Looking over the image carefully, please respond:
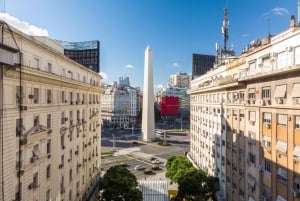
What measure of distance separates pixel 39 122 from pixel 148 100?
8087 cm

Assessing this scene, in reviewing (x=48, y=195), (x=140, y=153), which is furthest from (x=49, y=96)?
(x=140, y=153)

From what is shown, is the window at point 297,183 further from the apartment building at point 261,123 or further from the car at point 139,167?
the car at point 139,167

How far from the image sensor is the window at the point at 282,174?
74.9 ft

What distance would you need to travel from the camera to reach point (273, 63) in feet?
83.3

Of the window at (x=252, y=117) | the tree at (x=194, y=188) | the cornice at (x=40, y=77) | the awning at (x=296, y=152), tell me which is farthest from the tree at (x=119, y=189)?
the awning at (x=296, y=152)

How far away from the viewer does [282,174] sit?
23.2 m

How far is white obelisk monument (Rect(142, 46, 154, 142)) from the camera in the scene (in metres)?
100

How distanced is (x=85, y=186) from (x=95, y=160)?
817cm

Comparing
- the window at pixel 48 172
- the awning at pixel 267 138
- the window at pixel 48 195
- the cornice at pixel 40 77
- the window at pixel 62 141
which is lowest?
the window at pixel 48 195

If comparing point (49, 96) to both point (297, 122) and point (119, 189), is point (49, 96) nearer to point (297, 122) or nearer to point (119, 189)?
point (119, 189)

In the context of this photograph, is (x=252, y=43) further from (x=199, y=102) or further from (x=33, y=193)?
(x=33, y=193)

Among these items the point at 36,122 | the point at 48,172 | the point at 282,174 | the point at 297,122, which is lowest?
the point at 48,172

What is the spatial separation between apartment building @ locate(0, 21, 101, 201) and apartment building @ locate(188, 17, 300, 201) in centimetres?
1856

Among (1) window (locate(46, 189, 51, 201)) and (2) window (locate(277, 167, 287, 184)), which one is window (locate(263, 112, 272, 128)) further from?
(1) window (locate(46, 189, 51, 201))
